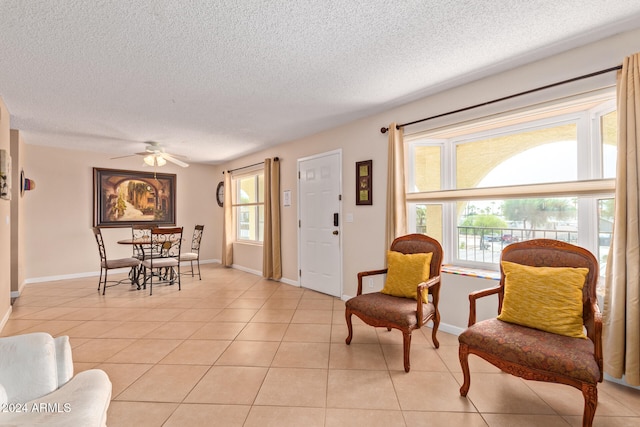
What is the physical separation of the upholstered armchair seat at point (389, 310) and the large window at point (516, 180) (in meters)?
1.01

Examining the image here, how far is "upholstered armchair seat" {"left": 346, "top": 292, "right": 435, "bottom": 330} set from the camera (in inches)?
Result: 88.8

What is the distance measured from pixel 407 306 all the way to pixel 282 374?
1.10 m

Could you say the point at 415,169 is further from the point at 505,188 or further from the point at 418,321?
the point at 418,321

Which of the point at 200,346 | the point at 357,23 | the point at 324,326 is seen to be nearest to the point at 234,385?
the point at 200,346

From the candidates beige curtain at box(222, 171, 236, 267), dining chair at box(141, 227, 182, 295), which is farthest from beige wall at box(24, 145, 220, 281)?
beige curtain at box(222, 171, 236, 267)

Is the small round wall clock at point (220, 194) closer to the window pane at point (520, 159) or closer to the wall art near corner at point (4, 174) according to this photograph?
the wall art near corner at point (4, 174)

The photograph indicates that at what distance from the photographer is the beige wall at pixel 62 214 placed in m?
5.09

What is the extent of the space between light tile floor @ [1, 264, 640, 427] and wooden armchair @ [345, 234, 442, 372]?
27 cm

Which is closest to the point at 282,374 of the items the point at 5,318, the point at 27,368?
the point at 27,368

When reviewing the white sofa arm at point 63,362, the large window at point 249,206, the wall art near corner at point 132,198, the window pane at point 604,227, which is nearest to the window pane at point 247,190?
the large window at point 249,206

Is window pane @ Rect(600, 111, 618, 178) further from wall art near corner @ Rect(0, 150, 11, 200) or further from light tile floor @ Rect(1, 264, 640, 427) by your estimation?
wall art near corner @ Rect(0, 150, 11, 200)

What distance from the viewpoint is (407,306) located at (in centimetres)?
237

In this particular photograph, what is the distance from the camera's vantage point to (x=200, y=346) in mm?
2631

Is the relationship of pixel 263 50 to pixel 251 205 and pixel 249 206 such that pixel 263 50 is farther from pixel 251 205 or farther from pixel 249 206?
pixel 249 206
